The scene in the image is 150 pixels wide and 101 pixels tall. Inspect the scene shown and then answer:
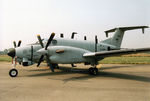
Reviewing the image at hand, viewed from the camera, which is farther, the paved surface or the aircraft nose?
the aircraft nose

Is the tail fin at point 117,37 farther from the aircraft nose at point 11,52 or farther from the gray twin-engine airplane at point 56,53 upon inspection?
the aircraft nose at point 11,52

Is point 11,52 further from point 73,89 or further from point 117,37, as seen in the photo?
point 117,37

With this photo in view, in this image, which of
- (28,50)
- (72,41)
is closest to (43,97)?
(28,50)

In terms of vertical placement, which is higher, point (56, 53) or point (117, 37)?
point (117, 37)

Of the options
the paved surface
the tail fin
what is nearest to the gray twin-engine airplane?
the paved surface

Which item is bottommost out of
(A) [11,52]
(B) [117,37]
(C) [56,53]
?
(C) [56,53]

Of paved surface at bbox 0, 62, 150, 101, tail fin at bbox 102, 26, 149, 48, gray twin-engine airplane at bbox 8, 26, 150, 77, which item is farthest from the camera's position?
tail fin at bbox 102, 26, 149, 48

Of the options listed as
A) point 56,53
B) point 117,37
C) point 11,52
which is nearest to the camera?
point 11,52

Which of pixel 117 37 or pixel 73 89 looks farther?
pixel 117 37

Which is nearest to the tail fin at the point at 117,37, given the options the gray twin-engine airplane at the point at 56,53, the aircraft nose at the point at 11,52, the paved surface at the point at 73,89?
the gray twin-engine airplane at the point at 56,53

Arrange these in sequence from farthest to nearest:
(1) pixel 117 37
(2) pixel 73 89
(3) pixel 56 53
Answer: (1) pixel 117 37 < (3) pixel 56 53 < (2) pixel 73 89

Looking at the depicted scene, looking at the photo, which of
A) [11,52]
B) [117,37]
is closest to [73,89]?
[11,52]

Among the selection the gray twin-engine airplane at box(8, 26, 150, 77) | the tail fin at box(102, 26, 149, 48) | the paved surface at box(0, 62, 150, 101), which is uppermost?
the tail fin at box(102, 26, 149, 48)

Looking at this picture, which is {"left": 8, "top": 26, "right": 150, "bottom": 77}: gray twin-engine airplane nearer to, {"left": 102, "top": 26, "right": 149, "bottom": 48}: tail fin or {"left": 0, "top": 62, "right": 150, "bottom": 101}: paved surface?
{"left": 0, "top": 62, "right": 150, "bottom": 101}: paved surface
